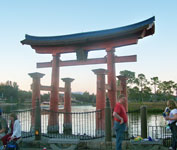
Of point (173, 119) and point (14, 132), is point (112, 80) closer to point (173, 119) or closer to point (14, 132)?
point (173, 119)

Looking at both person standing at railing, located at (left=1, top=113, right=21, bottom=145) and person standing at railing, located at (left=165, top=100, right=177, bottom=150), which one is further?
person standing at railing, located at (left=165, top=100, right=177, bottom=150)

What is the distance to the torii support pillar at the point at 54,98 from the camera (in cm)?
1109

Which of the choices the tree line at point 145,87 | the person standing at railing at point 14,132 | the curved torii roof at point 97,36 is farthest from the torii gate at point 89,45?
the tree line at point 145,87

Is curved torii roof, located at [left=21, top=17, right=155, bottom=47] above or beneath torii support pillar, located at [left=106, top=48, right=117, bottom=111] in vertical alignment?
above

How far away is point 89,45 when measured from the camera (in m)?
11.2

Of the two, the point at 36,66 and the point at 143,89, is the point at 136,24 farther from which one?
the point at 143,89

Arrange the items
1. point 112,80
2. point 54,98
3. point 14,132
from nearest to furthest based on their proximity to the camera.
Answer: point 14,132
point 112,80
point 54,98

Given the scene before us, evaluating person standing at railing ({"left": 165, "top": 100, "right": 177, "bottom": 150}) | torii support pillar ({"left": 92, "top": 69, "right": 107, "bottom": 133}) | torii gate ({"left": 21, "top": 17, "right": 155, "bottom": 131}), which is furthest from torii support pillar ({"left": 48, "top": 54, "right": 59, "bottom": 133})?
person standing at railing ({"left": 165, "top": 100, "right": 177, "bottom": 150})

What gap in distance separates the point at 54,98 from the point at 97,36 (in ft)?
14.6

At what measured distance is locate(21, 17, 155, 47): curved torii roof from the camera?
31.6ft

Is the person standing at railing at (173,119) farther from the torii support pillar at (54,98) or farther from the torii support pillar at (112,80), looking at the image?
the torii support pillar at (54,98)

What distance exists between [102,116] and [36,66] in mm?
5917

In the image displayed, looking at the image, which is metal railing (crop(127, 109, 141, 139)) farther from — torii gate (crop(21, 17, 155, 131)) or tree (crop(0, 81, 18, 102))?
tree (crop(0, 81, 18, 102))

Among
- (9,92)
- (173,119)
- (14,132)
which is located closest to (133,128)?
(173,119)
